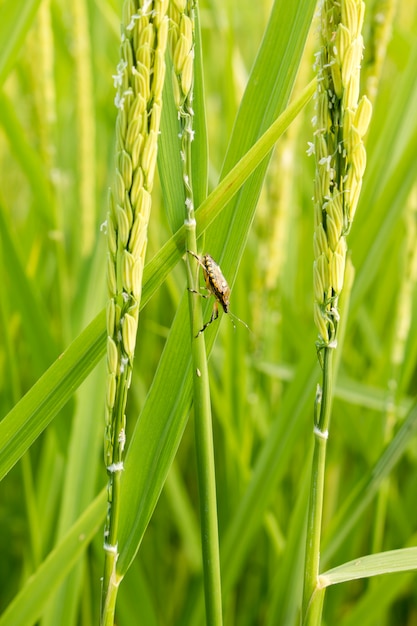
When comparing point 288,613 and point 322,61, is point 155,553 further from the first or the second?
point 322,61

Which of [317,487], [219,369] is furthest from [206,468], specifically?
[219,369]

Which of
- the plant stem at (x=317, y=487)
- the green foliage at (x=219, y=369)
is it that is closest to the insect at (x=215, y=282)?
the green foliage at (x=219, y=369)

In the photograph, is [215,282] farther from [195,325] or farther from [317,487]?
[317,487]

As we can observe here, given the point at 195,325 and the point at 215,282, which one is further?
the point at 215,282

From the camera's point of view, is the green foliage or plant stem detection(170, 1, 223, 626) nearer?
plant stem detection(170, 1, 223, 626)

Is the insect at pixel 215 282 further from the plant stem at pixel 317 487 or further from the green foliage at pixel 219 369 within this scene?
the plant stem at pixel 317 487

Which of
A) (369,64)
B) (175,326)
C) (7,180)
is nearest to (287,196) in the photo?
(369,64)

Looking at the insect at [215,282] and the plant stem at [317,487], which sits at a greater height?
the insect at [215,282]

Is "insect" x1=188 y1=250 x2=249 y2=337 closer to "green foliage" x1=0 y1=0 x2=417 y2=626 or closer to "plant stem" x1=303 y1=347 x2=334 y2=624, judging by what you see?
"green foliage" x1=0 y1=0 x2=417 y2=626

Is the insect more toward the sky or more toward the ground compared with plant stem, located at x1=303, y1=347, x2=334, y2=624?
more toward the sky

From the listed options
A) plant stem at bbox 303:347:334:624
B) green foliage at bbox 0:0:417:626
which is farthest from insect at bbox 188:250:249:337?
plant stem at bbox 303:347:334:624
